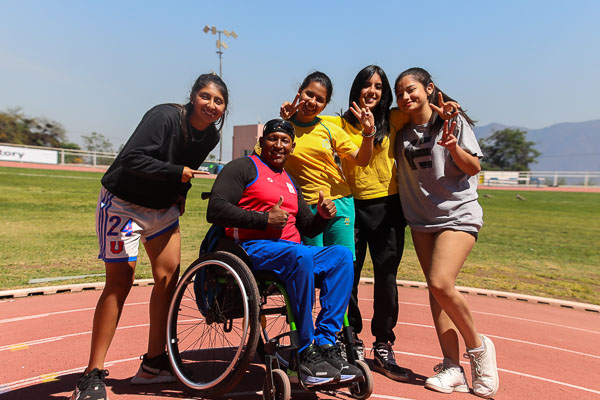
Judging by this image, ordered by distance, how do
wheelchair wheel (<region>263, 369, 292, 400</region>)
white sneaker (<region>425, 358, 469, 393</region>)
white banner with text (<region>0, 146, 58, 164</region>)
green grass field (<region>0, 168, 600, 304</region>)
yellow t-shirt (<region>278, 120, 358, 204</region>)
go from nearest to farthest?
wheelchair wheel (<region>263, 369, 292, 400</region>)
white sneaker (<region>425, 358, 469, 393</region>)
yellow t-shirt (<region>278, 120, 358, 204</region>)
green grass field (<region>0, 168, 600, 304</region>)
white banner with text (<region>0, 146, 58, 164</region>)

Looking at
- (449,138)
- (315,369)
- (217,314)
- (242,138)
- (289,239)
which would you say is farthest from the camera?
(242,138)

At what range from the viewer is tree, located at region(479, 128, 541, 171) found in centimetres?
7488

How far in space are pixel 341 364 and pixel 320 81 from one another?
187 centimetres

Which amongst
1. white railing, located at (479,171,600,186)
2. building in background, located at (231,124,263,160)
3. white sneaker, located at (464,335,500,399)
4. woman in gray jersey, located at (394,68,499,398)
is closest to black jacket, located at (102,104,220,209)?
woman in gray jersey, located at (394,68,499,398)

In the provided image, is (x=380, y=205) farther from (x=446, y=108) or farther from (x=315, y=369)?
(x=315, y=369)

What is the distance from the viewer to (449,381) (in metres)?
3.19

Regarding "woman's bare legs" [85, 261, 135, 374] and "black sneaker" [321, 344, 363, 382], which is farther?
"woman's bare legs" [85, 261, 135, 374]

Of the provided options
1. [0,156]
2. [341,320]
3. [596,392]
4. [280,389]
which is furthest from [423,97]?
[0,156]

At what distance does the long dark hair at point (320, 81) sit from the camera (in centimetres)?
350

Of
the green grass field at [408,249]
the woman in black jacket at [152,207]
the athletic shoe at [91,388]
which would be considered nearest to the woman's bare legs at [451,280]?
the woman in black jacket at [152,207]

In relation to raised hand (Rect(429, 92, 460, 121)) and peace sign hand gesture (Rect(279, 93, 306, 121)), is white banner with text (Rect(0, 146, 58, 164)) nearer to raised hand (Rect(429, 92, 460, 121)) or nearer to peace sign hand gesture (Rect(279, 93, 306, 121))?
peace sign hand gesture (Rect(279, 93, 306, 121))

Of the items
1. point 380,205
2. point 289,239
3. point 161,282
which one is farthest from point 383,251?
point 161,282

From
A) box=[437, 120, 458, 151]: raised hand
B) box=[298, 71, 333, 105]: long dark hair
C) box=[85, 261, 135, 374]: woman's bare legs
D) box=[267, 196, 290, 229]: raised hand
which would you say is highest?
box=[298, 71, 333, 105]: long dark hair

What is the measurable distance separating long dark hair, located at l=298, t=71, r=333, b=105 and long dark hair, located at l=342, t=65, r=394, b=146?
0.17 metres
